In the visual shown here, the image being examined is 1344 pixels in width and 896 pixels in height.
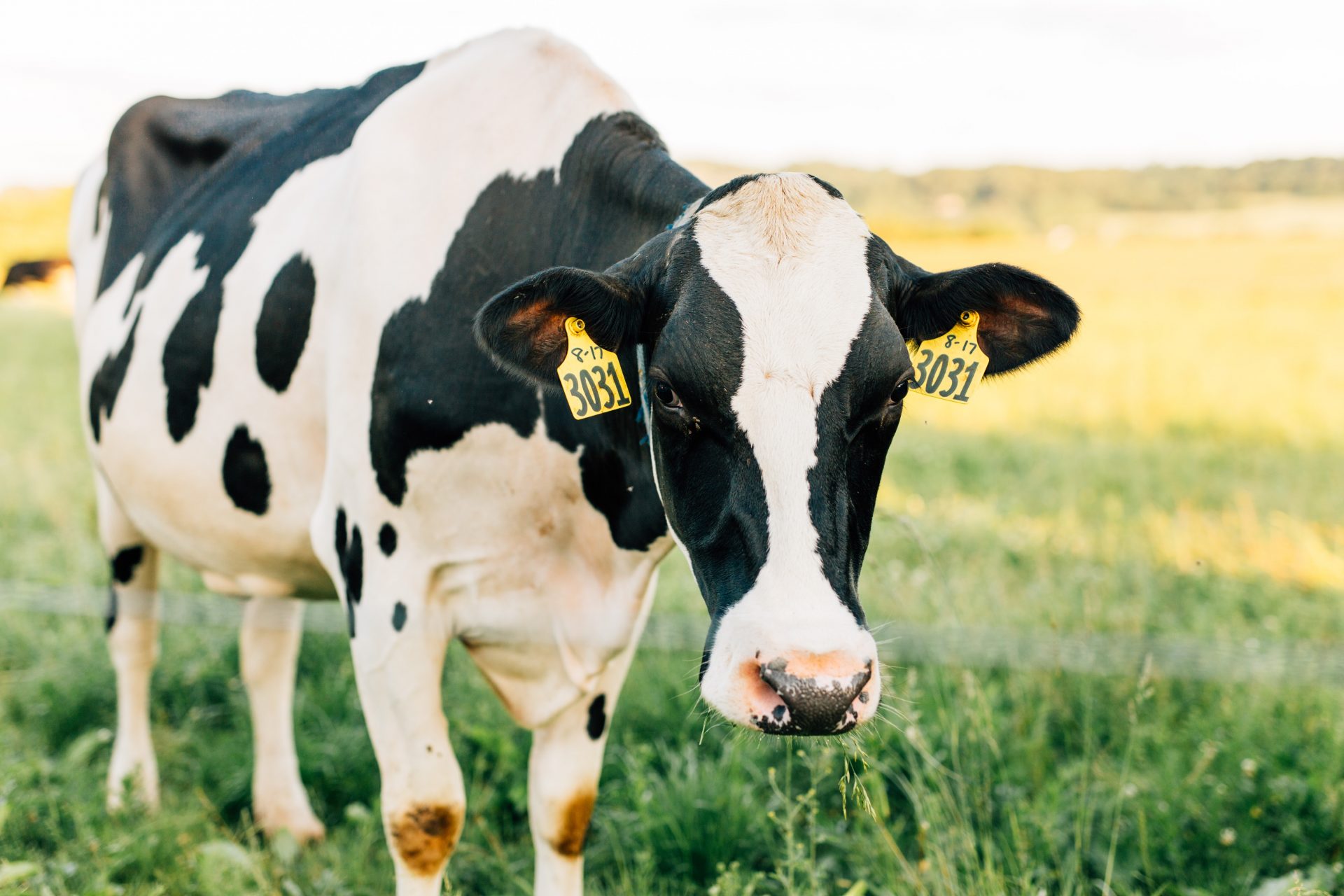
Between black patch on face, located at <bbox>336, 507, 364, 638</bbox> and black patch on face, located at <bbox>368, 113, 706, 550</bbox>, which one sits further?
black patch on face, located at <bbox>336, 507, 364, 638</bbox>

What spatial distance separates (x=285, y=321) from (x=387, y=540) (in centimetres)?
78

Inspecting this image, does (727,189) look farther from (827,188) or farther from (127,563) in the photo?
(127,563)

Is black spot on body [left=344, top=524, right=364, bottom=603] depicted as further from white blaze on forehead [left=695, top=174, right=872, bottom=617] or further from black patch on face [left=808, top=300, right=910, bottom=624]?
black patch on face [left=808, top=300, right=910, bottom=624]

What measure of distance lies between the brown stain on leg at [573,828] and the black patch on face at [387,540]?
916 millimetres

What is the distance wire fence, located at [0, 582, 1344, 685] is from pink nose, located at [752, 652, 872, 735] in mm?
1749

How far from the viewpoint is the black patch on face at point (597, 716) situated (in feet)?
10.6

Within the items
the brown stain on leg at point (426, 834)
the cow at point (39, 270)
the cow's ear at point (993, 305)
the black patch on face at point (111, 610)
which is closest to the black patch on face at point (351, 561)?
the brown stain on leg at point (426, 834)

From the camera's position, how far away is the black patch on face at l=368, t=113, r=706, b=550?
274 centimetres

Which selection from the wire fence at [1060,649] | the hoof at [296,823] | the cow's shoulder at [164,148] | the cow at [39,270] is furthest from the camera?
the cow at [39,270]

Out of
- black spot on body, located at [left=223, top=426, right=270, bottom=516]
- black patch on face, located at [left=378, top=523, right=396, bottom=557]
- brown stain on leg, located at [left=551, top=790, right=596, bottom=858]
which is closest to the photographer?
black patch on face, located at [left=378, top=523, right=396, bottom=557]

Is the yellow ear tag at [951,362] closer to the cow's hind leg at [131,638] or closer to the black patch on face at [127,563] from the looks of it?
the cow's hind leg at [131,638]

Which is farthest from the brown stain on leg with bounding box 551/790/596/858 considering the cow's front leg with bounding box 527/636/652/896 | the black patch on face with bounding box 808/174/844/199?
the black patch on face with bounding box 808/174/844/199

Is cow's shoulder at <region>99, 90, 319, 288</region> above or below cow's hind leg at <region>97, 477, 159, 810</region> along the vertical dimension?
above

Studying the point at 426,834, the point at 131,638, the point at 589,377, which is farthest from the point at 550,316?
the point at 131,638
